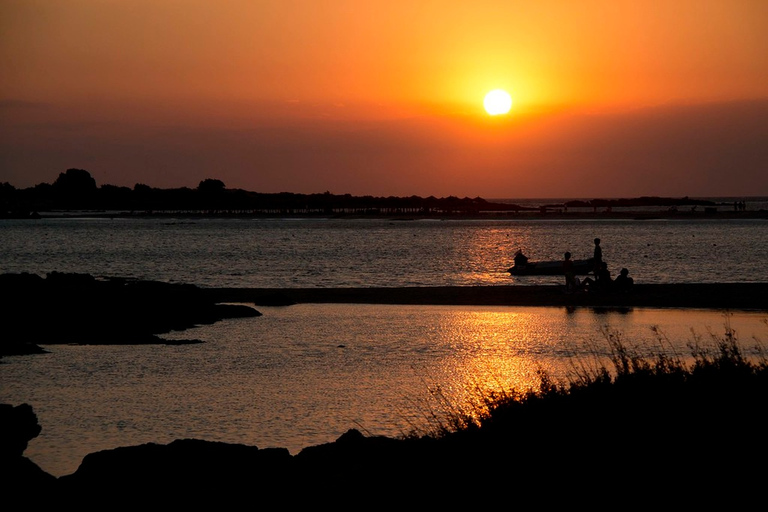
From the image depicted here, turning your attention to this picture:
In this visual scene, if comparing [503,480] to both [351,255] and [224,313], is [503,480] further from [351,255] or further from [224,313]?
[351,255]

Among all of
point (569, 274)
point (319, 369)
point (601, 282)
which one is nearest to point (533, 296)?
point (569, 274)

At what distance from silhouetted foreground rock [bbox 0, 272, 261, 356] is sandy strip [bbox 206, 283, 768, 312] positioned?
474cm

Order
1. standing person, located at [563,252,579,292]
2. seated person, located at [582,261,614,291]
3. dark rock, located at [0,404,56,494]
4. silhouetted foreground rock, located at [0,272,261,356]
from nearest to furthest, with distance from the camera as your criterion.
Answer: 1. dark rock, located at [0,404,56,494]
2. silhouetted foreground rock, located at [0,272,261,356]
3. standing person, located at [563,252,579,292]
4. seated person, located at [582,261,614,291]

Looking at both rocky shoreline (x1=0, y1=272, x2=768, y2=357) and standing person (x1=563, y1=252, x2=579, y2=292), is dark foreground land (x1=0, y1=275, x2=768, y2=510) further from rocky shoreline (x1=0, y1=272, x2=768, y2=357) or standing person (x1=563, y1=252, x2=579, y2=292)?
standing person (x1=563, y1=252, x2=579, y2=292)

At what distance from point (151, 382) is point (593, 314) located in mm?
16232

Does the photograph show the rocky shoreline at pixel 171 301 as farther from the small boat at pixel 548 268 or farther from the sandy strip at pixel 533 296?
the small boat at pixel 548 268

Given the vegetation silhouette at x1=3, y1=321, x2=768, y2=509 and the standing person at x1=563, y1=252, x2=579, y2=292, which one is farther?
the standing person at x1=563, y1=252, x2=579, y2=292

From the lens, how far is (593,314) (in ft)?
100.0

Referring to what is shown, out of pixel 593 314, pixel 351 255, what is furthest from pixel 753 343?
pixel 351 255

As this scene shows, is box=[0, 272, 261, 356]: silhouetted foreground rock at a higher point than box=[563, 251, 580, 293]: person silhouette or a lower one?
lower

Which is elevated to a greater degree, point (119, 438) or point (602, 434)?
point (602, 434)

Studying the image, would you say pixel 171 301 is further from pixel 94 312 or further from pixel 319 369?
pixel 319 369

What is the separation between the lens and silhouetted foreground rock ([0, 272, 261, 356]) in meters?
26.8

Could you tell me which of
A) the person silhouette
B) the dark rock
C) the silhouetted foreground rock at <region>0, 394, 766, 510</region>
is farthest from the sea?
the person silhouette
